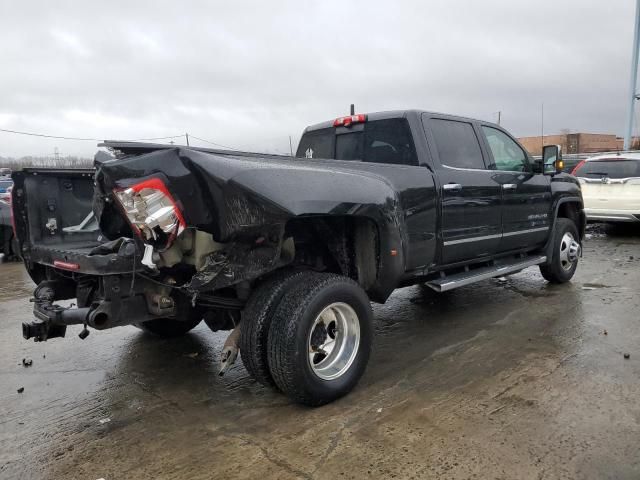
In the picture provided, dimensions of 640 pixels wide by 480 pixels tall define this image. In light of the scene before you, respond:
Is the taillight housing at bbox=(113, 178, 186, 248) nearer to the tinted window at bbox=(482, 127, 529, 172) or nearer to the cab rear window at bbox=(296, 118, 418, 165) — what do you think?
the cab rear window at bbox=(296, 118, 418, 165)

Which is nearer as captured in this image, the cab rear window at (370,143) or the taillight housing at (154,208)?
the taillight housing at (154,208)

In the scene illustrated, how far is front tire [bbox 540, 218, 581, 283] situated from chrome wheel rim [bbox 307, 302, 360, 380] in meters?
3.78

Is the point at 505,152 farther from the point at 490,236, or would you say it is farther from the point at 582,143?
the point at 582,143

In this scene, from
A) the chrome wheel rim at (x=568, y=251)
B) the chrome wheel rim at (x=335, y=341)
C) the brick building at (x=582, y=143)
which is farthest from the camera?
the brick building at (x=582, y=143)

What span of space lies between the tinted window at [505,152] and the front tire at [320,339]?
273 cm

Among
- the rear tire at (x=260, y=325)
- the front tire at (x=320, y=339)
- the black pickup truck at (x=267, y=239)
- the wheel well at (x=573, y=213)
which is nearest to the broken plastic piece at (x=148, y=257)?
the black pickup truck at (x=267, y=239)

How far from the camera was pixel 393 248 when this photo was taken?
379cm

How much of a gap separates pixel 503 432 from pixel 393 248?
1.43 meters

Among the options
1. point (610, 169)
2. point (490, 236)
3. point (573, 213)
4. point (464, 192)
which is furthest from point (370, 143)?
point (610, 169)

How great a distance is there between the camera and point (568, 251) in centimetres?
654

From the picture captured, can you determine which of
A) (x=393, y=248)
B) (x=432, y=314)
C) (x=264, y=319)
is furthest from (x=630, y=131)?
(x=264, y=319)

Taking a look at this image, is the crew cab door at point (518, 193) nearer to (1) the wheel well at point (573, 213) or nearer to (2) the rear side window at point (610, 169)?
(1) the wheel well at point (573, 213)

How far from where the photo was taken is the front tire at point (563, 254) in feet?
20.7

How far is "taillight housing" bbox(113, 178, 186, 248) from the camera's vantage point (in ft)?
9.05
